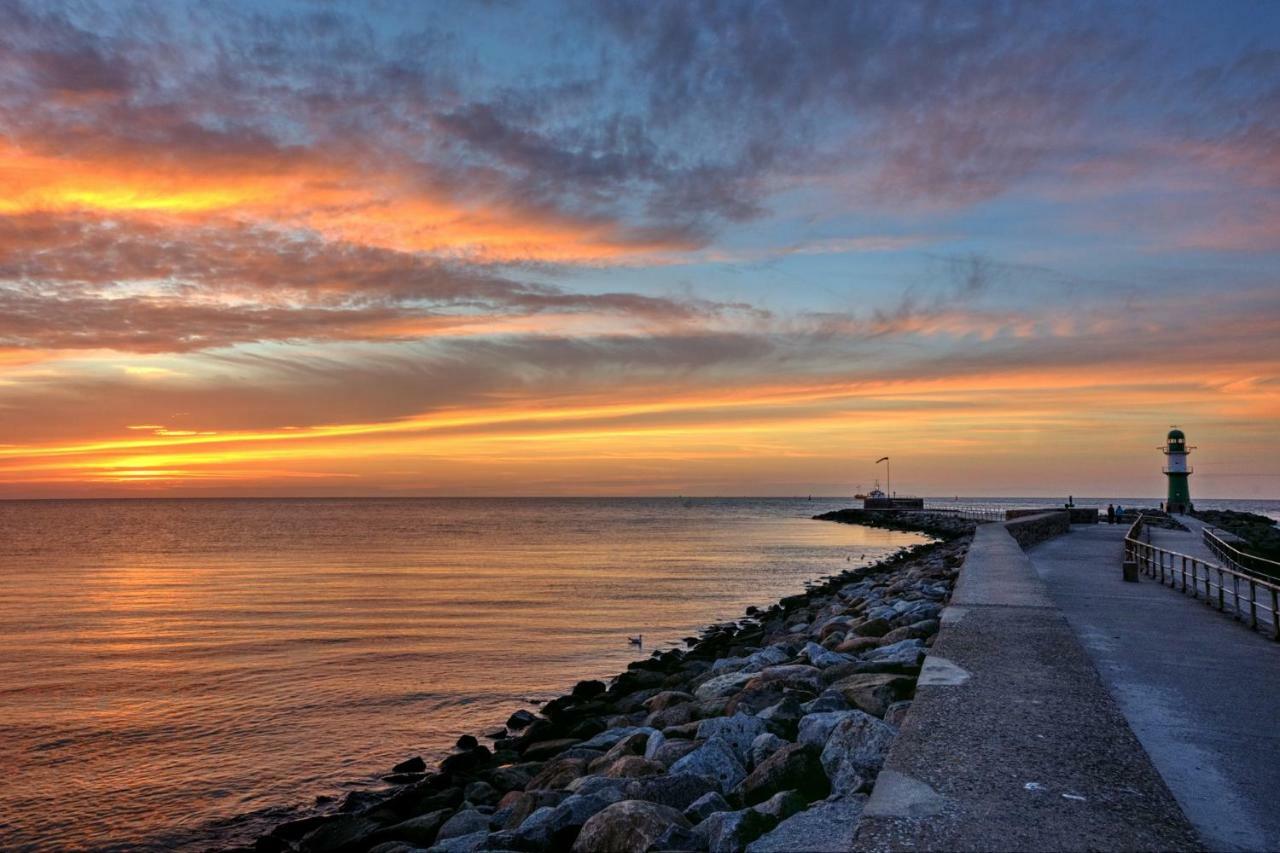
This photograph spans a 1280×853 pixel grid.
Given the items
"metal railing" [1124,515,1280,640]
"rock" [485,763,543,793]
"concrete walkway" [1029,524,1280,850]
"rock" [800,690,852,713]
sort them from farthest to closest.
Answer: "metal railing" [1124,515,1280,640]
"rock" [485,763,543,793]
"rock" [800,690,852,713]
"concrete walkway" [1029,524,1280,850]

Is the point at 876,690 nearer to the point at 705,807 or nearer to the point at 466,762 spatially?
the point at 705,807

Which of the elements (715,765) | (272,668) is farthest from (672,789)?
(272,668)

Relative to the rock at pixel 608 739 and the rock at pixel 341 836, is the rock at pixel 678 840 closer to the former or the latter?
the rock at pixel 341 836

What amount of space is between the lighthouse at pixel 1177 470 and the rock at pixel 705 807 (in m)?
53.5

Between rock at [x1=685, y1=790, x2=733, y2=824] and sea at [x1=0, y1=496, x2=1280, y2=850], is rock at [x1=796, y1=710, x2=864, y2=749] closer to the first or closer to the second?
rock at [x1=685, y1=790, x2=733, y2=824]

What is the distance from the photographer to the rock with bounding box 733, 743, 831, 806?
5.24 m

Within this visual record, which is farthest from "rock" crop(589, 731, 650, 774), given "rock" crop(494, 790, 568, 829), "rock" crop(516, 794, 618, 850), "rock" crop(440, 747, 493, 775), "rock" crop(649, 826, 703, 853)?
"rock" crop(649, 826, 703, 853)

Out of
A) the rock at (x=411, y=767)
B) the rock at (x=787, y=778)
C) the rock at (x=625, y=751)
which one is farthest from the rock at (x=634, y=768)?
the rock at (x=411, y=767)

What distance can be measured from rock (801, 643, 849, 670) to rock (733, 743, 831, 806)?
342 cm

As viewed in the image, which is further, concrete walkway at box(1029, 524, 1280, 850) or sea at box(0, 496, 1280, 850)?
sea at box(0, 496, 1280, 850)

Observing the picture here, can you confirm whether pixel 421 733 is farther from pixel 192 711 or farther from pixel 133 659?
pixel 133 659

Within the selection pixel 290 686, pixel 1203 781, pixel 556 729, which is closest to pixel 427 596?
pixel 290 686

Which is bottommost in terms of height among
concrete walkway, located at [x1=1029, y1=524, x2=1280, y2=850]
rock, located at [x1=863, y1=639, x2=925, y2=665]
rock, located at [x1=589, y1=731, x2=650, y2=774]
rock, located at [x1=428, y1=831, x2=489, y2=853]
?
rock, located at [x1=428, y1=831, x2=489, y2=853]

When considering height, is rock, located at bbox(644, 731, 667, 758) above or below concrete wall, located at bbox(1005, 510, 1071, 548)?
below
